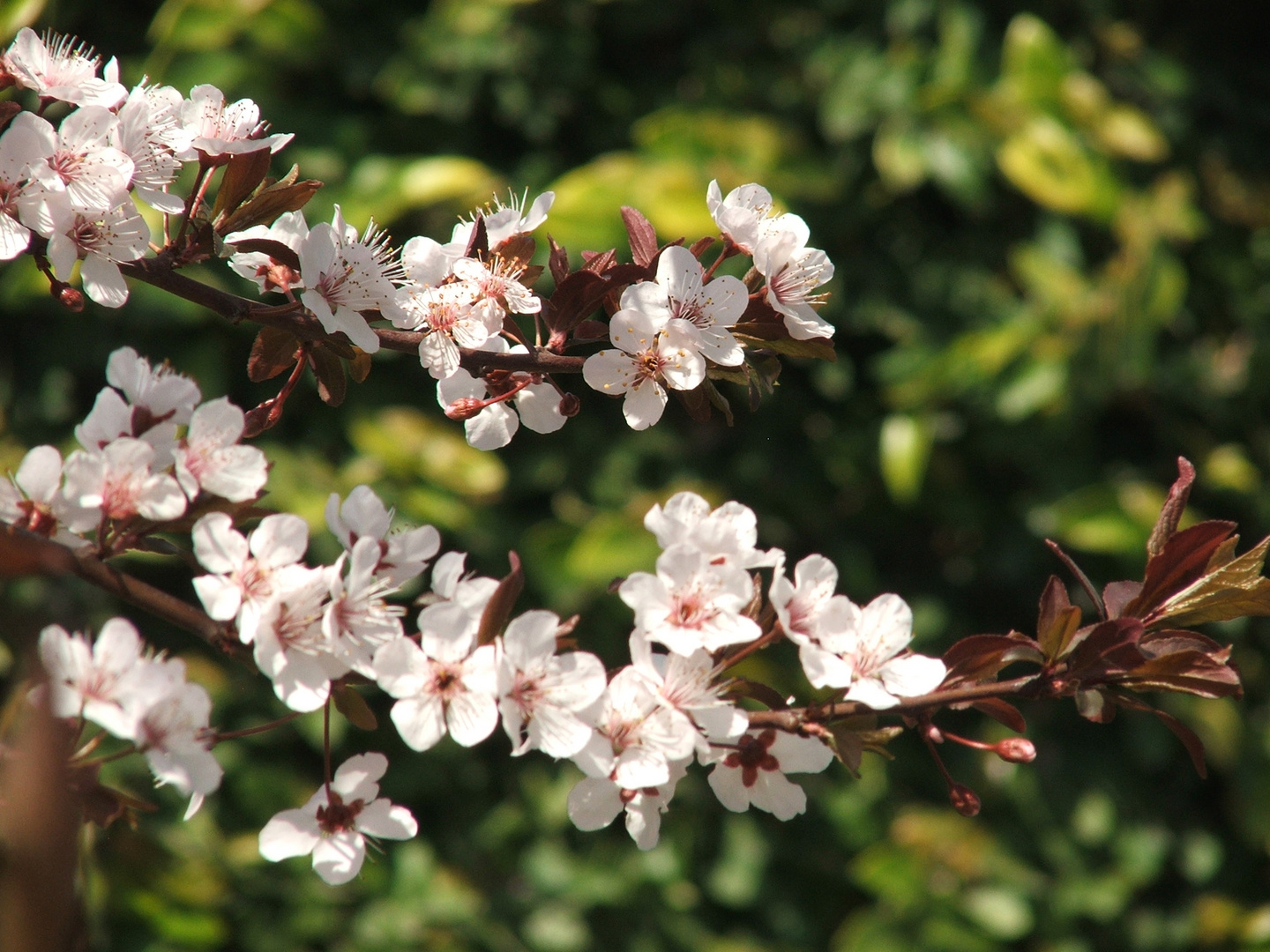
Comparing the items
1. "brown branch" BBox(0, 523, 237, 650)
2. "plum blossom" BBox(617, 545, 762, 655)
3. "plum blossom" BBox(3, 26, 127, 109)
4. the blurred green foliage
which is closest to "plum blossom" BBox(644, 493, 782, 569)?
"plum blossom" BBox(617, 545, 762, 655)

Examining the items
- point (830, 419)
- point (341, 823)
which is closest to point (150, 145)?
point (341, 823)

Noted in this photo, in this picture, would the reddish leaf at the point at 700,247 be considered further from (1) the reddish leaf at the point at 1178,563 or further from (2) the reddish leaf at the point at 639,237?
(1) the reddish leaf at the point at 1178,563

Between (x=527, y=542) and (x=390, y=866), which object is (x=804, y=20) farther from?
(x=390, y=866)

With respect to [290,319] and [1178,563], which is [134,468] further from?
[1178,563]

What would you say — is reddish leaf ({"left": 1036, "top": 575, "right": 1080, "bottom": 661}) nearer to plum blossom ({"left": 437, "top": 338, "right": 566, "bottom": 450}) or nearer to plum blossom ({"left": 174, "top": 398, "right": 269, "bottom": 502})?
plum blossom ({"left": 437, "top": 338, "right": 566, "bottom": 450})

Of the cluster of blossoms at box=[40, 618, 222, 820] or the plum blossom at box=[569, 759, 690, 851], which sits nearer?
the cluster of blossoms at box=[40, 618, 222, 820]
